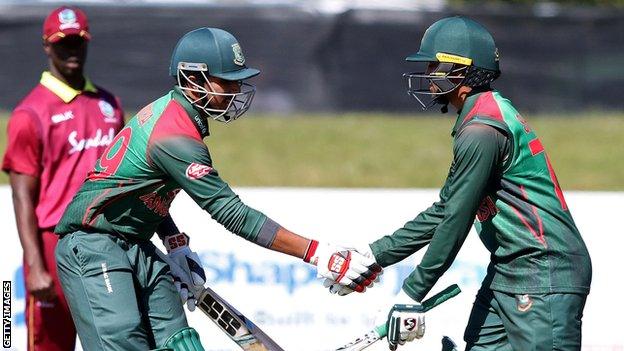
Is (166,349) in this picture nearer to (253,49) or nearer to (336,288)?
(336,288)

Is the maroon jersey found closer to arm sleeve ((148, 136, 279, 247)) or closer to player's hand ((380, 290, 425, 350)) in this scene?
arm sleeve ((148, 136, 279, 247))

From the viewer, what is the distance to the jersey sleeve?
243 inches

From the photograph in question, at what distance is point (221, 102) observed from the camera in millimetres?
5184

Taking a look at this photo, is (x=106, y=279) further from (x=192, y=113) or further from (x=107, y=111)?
(x=107, y=111)

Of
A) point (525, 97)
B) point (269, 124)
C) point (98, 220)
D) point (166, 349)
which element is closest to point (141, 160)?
point (98, 220)

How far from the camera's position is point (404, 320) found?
4875 millimetres

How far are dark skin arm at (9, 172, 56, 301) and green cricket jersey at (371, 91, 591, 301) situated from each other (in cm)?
213

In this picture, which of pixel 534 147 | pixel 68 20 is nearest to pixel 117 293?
pixel 534 147

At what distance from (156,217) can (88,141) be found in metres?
1.32

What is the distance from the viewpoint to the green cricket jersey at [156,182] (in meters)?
4.91

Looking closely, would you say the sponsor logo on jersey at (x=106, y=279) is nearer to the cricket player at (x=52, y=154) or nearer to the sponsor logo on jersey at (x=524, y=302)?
the cricket player at (x=52, y=154)

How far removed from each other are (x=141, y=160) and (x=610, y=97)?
13.5 meters

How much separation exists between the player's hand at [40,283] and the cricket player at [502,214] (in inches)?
79.4
